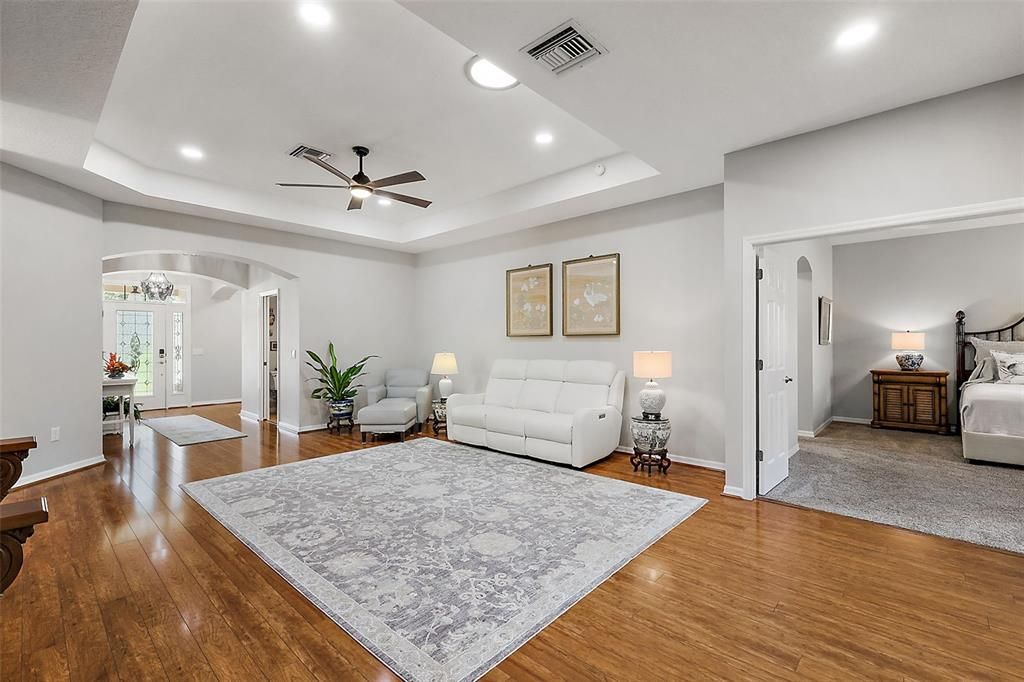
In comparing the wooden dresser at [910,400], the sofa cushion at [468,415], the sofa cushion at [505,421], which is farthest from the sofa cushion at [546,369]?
the wooden dresser at [910,400]

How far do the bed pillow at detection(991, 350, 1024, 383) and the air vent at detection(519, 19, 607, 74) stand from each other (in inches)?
244

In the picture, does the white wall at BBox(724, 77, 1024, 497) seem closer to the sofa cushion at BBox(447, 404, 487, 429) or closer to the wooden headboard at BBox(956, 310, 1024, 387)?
the sofa cushion at BBox(447, 404, 487, 429)

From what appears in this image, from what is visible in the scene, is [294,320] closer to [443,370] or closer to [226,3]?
[443,370]

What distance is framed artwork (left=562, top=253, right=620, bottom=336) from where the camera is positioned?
5.36 m

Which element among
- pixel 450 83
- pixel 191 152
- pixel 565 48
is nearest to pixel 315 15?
pixel 450 83

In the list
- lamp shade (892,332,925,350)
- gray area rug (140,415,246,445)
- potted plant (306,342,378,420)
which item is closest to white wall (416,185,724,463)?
potted plant (306,342,378,420)

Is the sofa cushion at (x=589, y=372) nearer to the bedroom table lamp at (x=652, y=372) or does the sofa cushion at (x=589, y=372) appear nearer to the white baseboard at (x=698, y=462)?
the bedroom table lamp at (x=652, y=372)

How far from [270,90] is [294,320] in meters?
4.05

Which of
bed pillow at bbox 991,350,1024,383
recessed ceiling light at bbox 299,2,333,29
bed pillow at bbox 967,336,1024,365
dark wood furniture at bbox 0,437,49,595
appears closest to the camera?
dark wood furniture at bbox 0,437,49,595

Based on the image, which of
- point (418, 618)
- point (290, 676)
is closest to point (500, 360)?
point (418, 618)

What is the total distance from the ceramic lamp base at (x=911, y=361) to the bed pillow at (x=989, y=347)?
0.55 m

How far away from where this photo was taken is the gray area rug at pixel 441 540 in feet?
6.61

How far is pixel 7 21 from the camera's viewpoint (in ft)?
7.09

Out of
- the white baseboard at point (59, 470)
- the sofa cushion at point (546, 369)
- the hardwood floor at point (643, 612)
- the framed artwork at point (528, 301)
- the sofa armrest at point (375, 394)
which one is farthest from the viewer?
the sofa armrest at point (375, 394)
